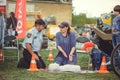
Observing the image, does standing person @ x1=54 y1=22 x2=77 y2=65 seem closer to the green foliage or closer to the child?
the child

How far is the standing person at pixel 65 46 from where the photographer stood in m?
11.1

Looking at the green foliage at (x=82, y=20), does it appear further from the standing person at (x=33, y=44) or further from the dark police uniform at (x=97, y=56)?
the dark police uniform at (x=97, y=56)

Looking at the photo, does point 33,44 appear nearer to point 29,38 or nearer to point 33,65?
point 29,38

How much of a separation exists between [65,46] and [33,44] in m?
0.83

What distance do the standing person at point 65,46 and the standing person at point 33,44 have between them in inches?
19.2

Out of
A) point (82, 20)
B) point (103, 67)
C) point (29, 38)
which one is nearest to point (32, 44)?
point (29, 38)

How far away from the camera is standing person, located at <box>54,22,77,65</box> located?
1110 centimetres

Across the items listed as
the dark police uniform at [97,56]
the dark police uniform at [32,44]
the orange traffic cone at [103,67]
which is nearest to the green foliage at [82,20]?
the dark police uniform at [32,44]

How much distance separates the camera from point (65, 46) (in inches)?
441

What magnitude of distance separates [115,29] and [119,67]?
52.1 inches

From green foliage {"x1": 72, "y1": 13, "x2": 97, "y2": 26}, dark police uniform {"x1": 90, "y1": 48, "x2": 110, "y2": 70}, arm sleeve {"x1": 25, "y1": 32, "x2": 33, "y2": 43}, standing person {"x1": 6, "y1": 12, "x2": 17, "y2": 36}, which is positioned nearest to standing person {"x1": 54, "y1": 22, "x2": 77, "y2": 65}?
dark police uniform {"x1": 90, "y1": 48, "x2": 110, "y2": 70}

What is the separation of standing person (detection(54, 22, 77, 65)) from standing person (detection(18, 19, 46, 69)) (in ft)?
1.60

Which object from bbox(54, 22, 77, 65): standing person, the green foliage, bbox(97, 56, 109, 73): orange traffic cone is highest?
bbox(54, 22, 77, 65): standing person

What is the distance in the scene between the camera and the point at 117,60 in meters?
9.38
